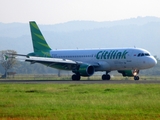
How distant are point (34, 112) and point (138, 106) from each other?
18.7 feet

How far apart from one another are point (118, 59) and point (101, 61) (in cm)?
272

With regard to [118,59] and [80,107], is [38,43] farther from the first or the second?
[80,107]

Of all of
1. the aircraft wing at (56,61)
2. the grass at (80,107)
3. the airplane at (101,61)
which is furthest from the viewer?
the aircraft wing at (56,61)

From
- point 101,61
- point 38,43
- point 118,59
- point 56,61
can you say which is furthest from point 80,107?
point 38,43

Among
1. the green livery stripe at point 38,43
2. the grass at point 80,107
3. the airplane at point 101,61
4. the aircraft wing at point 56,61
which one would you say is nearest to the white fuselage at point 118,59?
the airplane at point 101,61

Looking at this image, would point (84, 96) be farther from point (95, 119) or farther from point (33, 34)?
point (33, 34)

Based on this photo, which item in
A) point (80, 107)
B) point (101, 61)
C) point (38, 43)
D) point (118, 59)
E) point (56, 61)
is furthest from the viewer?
point (38, 43)

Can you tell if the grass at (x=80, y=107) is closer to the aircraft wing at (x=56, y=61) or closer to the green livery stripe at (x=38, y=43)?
the aircraft wing at (x=56, y=61)

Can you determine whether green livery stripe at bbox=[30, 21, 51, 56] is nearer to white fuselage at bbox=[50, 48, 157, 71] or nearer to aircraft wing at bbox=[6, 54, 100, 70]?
aircraft wing at bbox=[6, 54, 100, 70]

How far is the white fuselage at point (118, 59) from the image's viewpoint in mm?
63688

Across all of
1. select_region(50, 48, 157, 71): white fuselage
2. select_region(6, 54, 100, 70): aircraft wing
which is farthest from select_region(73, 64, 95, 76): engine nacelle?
select_region(50, 48, 157, 71): white fuselage

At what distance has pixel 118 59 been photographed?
6456 cm

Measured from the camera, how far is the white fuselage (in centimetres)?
6369

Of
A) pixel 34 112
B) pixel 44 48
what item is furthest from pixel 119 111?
pixel 44 48
